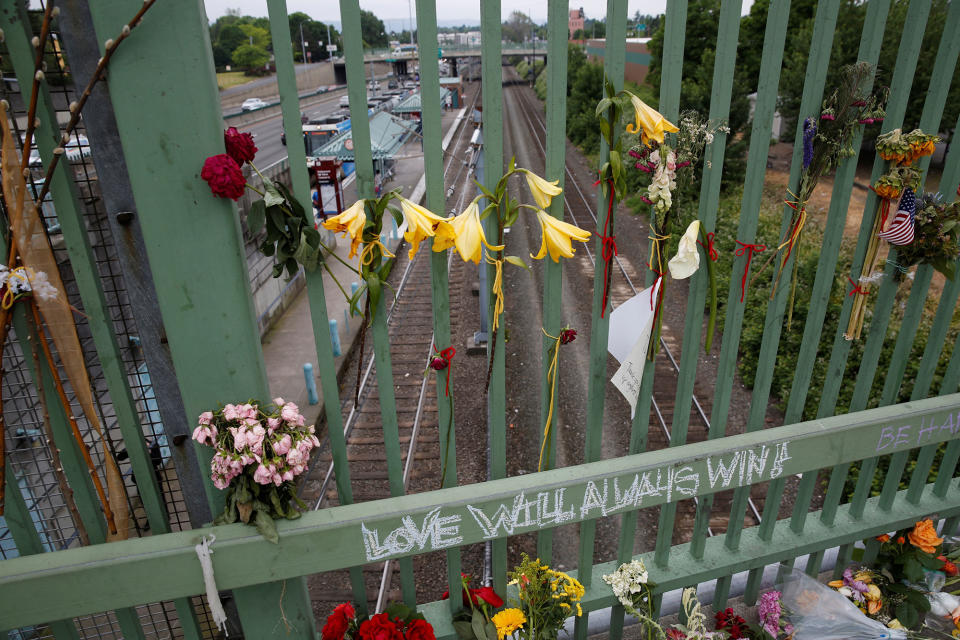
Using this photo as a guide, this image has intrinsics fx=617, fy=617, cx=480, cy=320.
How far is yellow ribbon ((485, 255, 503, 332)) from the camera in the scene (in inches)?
68.2

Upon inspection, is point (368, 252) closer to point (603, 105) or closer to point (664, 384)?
point (603, 105)

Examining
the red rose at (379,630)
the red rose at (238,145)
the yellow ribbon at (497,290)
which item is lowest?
the red rose at (379,630)

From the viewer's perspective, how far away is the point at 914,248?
223cm

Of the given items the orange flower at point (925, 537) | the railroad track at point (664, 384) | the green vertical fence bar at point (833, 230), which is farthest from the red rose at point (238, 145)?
the railroad track at point (664, 384)

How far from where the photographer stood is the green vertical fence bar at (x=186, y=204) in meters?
1.41

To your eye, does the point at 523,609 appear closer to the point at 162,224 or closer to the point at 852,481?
the point at 162,224

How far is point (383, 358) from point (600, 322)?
2.33ft

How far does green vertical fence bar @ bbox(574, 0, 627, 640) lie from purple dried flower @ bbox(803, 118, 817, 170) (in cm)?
62

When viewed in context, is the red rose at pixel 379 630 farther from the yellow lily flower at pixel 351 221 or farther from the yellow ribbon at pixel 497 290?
the yellow lily flower at pixel 351 221

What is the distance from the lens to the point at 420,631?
1984 millimetres

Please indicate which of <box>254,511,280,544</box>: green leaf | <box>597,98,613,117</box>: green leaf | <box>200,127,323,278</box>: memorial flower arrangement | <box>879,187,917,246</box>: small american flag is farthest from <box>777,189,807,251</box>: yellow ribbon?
<box>254,511,280,544</box>: green leaf

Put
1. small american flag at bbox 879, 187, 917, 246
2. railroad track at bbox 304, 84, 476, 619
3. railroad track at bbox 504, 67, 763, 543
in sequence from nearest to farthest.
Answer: small american flag at bbox 879, 187, 917, 246, railroad track at bbox 304, 84, 476, 619, railroad track at bbox 504, 67, 763, 543

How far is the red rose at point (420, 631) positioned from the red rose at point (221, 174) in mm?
1438

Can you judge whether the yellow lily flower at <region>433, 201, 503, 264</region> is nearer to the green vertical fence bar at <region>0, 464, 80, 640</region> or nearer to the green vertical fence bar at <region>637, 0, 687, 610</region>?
the green vertical fence bar at <region>637, 0, 687, 610</region>
